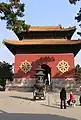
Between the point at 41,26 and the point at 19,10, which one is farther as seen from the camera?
the point at 41,26

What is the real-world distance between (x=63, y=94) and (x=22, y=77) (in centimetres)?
2087

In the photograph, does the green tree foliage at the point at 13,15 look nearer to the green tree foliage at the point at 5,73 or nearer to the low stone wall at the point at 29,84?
the low stone wall at the point at 29,84

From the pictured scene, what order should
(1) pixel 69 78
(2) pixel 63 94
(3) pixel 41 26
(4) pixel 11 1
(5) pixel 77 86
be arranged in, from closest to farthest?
(4) pixel 11 1
(2) pixel 63 94
(5) pixel 77 86
(1) pixel 69 78
(3) pixel 41 26

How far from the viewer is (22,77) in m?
39.5

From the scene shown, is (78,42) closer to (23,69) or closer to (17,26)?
(23,69)

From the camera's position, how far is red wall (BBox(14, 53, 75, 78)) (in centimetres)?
3962

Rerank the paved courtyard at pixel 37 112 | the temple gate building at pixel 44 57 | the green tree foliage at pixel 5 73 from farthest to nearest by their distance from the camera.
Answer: the green tree foliage at pixel 5 73 → the temple gate building at pixel 44 57 → the paved courtyard at pixel 37 112

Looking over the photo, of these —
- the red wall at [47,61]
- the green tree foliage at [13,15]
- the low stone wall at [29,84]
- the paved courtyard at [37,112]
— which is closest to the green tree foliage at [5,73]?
the red wall at [47,61]

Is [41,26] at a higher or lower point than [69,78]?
higher

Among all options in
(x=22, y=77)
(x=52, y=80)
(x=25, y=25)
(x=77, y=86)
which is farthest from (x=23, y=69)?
(x=25, y=25)

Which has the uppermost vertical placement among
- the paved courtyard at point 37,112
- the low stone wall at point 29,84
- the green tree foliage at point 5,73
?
the green tree foliage at point 5,73

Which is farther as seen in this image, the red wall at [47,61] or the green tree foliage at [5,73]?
the green tree foliage at [5,73]

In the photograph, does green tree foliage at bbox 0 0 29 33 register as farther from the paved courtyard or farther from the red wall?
the red wall

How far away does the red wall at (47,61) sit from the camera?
1560 inches
